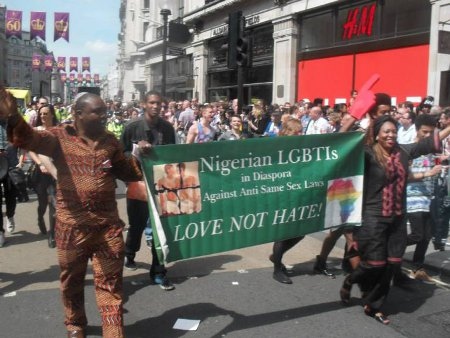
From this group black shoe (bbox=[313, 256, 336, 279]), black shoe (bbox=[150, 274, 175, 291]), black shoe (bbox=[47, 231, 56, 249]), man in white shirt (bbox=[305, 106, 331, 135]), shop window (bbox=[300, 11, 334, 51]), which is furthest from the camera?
shop window (bbox=[300, 11, 334, 51])

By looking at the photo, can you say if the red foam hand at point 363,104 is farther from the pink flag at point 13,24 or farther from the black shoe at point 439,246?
the pink flag at point 13,24

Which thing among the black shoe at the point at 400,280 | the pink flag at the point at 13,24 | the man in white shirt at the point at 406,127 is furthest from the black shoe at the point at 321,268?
the pink flag at the point at 13,24

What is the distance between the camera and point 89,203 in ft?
11.4

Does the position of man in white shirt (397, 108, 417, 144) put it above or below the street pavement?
above

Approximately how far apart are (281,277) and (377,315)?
119 centimetres

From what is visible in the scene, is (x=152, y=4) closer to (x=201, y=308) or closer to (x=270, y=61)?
(x=270, y=61)

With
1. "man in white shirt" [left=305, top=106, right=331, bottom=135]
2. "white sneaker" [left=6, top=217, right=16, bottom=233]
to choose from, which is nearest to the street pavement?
"white sneaker" [left=6, top=217, right=16, bottom=233]

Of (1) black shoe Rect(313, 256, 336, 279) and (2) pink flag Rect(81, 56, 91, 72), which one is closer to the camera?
(1) black shoe Rect(313, 256, 336, 279)

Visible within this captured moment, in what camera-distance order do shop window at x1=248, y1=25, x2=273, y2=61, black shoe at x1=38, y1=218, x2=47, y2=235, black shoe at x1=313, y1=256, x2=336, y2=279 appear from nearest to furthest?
black shoe at x1=313, y1=256, x2=336, y2=279, black shoe at x1=38, y1=218, x2=47, y2=235, shop window at x1=248, y1=25, x2=273, y2=61

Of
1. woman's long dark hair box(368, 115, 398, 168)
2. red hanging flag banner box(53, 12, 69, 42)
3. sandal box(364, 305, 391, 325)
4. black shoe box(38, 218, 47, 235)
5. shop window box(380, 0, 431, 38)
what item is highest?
red hanging flag banner box(53, 12, 69, 42)

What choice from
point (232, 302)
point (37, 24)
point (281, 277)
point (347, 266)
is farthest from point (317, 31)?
point (37, 24)

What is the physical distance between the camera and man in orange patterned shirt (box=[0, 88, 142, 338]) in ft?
11.3

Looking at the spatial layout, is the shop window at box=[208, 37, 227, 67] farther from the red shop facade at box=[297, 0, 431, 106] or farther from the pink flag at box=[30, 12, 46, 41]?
the pink flag at box=[30, 12, 46, 41]

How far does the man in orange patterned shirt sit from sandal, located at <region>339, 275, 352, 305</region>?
6.73 ft
